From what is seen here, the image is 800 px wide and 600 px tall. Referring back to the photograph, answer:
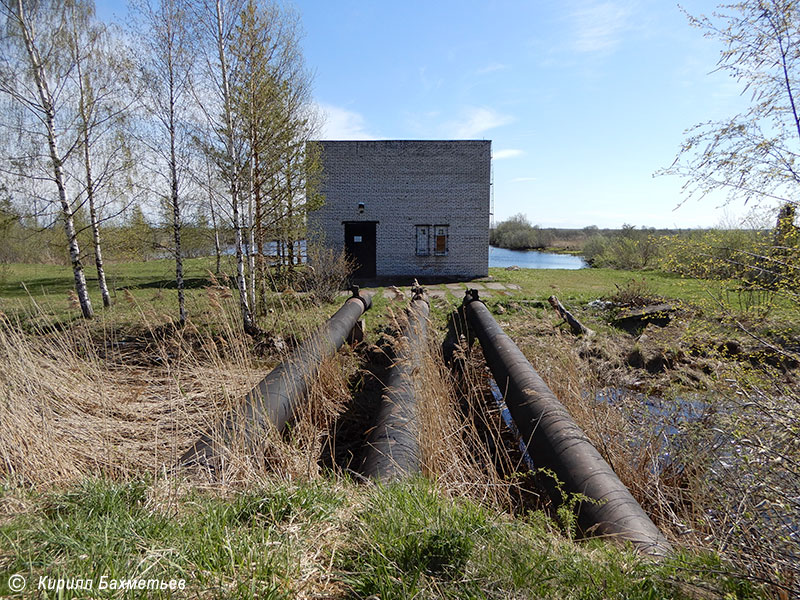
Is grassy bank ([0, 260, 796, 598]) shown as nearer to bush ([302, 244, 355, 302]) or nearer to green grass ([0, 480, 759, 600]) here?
green grass ([0, 480, 759, 600])

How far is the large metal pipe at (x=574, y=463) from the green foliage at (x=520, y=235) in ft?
198

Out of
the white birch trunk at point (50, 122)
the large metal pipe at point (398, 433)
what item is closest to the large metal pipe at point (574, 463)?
the large metal pipe at point (398, 433)

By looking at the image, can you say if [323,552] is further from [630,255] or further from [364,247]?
[630,255]

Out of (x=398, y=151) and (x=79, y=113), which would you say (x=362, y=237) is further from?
(x=79, y=113)

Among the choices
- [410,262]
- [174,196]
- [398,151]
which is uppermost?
[398,151]

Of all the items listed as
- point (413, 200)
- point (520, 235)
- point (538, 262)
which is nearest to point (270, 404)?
point (413, 200)

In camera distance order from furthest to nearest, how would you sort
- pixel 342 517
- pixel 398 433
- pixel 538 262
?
1. pixel 538 262
2. pixel 398 433
3. pixel 342 517

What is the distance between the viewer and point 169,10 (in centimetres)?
798

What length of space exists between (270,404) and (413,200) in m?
15.4

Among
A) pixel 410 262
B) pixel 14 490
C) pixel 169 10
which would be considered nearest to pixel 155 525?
pixel 14 490

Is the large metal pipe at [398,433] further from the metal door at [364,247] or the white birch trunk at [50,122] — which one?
the metal door at [364,247]

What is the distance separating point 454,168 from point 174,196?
12.1 metres

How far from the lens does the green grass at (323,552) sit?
62.8 inches

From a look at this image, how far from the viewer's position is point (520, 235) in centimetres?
6206
